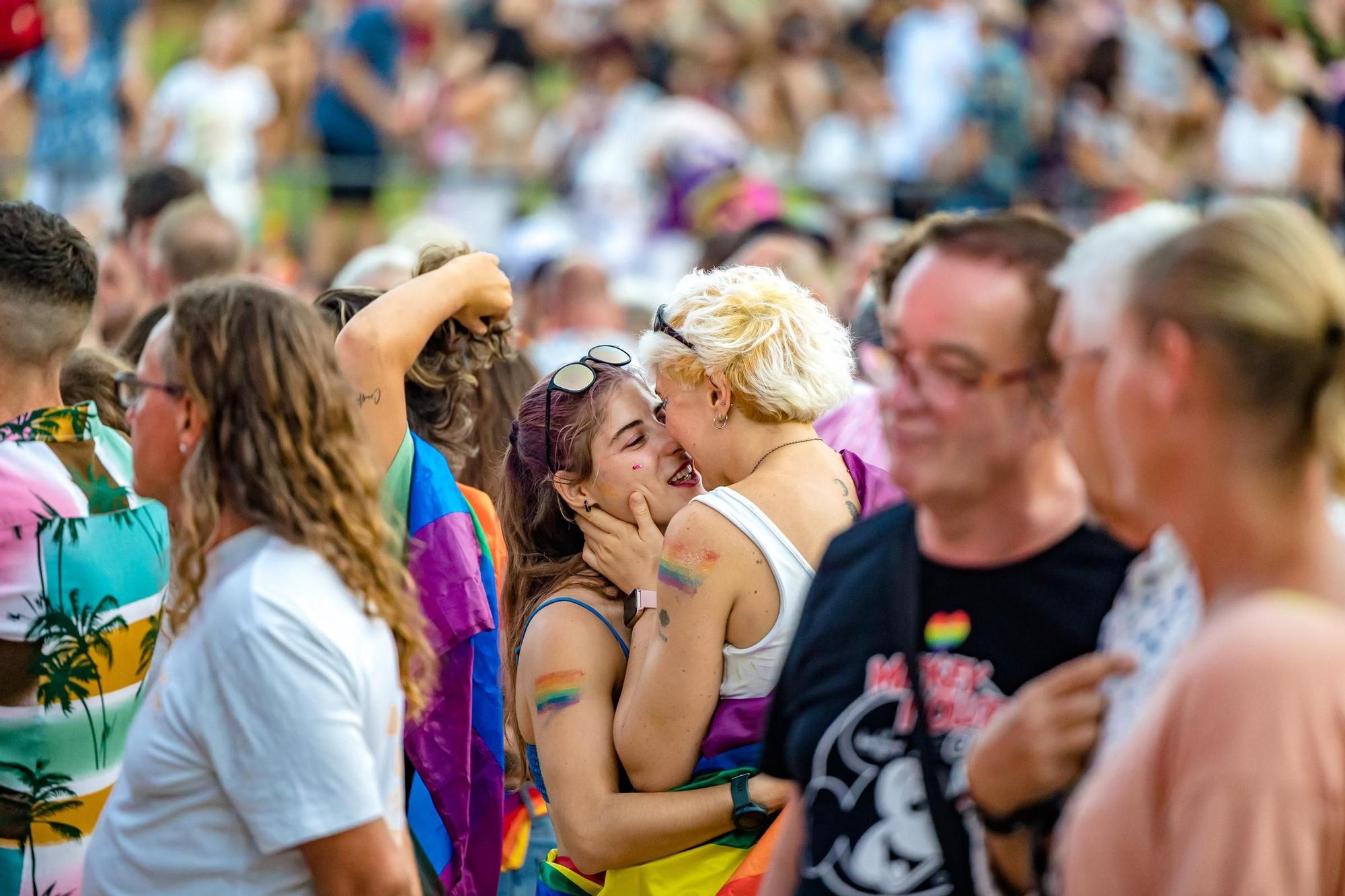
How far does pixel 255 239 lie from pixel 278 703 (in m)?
8.28

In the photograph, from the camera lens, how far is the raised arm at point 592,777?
2.89 metres

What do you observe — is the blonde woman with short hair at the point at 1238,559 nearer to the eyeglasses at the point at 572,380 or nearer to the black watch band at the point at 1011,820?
the black watch band at the point at 1011,820

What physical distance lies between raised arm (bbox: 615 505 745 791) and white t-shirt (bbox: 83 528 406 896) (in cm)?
71

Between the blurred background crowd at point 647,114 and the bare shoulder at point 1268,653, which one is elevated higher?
the blurred background crowd at point 647,114

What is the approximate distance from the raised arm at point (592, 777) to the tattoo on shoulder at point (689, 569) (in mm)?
321

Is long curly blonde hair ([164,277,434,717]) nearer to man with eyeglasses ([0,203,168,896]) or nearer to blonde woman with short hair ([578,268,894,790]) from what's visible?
blonde woman with short hair ([578,268,894,790])

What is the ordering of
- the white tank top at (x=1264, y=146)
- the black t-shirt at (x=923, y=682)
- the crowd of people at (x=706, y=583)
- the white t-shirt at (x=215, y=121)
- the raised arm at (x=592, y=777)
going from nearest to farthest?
the crowd of people at (x=706, y=583), the black t-shirt at (x=923, y=682), the raised arm at (x=592, y=777), the white t-shirt at (x=215, y=121), the white tank top at (x=1264, y=146)

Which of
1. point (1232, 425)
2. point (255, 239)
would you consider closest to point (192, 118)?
point (255, 239)

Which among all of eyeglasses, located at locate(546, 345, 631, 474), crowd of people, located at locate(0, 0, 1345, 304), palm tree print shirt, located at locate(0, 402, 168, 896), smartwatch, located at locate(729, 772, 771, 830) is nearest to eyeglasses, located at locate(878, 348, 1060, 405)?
smartwatch, located at locate(729, 772, 771, 830)

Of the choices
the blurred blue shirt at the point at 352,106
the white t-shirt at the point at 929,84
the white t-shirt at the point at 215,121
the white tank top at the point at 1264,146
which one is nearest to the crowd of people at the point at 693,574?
the white t-shirt at the point at 215,121

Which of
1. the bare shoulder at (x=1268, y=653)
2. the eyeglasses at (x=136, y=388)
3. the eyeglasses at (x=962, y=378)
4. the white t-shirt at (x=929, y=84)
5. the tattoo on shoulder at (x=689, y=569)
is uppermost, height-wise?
the white t-shirt at (x=929, y=84)

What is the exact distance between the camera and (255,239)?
993 centimetres

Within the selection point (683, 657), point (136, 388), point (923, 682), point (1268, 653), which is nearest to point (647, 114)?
point (683, 657)

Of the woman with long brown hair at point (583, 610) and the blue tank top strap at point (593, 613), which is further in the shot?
the blue tank top strap at point (593, 613)
